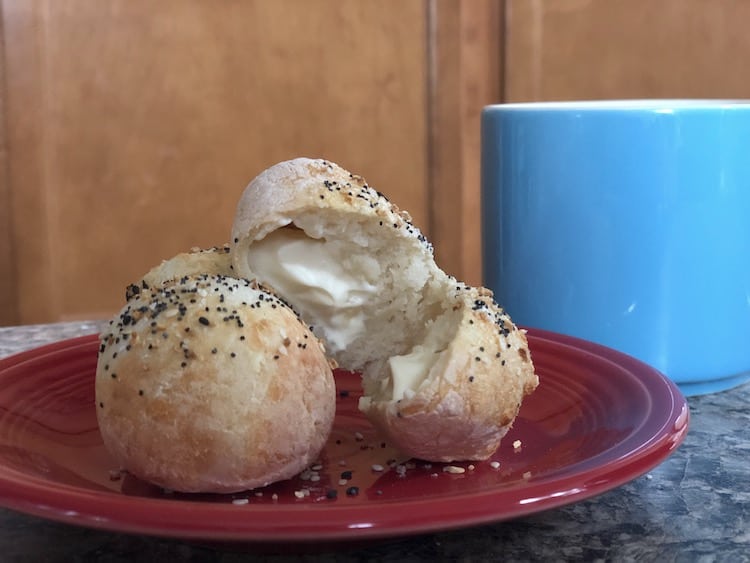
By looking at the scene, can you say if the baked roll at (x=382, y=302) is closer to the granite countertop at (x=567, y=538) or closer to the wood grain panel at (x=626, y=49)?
the granite countertop at (x=567, y=538)

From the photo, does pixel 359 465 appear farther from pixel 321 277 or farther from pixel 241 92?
pixel 241 92

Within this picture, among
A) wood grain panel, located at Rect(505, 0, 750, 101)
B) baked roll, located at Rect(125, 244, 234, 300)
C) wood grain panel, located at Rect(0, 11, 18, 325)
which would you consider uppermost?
wood grain panel, located at Rect(505, 0, 750, 101)

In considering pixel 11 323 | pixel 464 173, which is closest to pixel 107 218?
pixel 11 323

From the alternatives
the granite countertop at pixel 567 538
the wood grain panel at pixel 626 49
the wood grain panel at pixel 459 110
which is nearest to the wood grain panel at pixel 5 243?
the wood grain panel at pixel 459 110

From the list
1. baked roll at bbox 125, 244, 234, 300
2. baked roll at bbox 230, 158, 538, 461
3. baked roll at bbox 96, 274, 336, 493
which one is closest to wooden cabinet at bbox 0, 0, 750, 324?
baked roll at bbox 125, 244, 234, 300

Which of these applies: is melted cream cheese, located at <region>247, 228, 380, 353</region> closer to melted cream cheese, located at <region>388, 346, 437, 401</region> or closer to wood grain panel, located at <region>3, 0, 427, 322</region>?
melted cream cheese, located at <region>388, 346, 437, 401</region>

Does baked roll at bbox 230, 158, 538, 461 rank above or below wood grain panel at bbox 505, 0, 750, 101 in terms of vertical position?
below
